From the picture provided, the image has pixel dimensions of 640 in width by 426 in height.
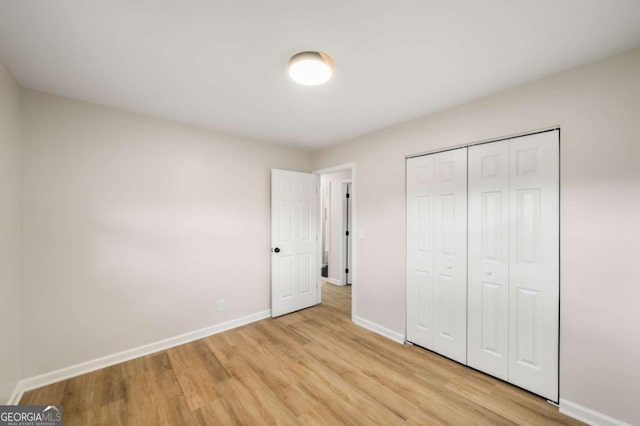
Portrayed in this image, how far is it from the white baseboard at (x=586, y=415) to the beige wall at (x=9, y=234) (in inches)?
152

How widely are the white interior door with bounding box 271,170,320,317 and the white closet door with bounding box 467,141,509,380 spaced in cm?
223

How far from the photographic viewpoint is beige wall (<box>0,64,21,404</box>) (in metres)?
1.67

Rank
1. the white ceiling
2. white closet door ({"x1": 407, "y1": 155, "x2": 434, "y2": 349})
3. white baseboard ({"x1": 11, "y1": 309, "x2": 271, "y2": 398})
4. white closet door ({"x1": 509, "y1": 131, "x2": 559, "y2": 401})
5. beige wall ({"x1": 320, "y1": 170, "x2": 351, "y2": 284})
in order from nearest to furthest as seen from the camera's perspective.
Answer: the white ceiling
white closet door ({"x1": 509, "y1": 131, "x2": 559, "y2": 401})
white baseboard ({"x1": 11, "y1": 309, "x2": 271, "y2": 398})
white closet door ({"x1": 407, "y1": 155, "x2": 434, "y2": 349})
beige wall ({"x1": 320, "y1": 170, "x2": 351, "y2": 284})

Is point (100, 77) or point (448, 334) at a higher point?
point (100, 77)

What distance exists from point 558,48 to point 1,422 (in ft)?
13.5

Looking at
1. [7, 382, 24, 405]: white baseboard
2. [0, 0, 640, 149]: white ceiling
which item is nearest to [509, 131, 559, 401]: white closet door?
[0, 0, 640, 149]: white ceiling

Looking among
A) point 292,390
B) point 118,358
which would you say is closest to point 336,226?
point 292,390

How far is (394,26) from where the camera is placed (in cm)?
140

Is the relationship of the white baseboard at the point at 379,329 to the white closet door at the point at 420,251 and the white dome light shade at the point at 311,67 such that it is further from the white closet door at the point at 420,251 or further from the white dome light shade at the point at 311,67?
the white dome light shade at the point at 311,67

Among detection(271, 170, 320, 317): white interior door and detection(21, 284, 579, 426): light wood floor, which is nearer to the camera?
detection(21, 284, 579, 426): light wood floor

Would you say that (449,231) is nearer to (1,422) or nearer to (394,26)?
(394,26)

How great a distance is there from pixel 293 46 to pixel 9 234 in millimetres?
2391

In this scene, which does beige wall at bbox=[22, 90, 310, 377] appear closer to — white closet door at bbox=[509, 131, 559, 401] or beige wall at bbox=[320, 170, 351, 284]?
beige wall at bbox=[320, 170, 351, 284]

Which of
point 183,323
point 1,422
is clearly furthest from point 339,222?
point 1,422
